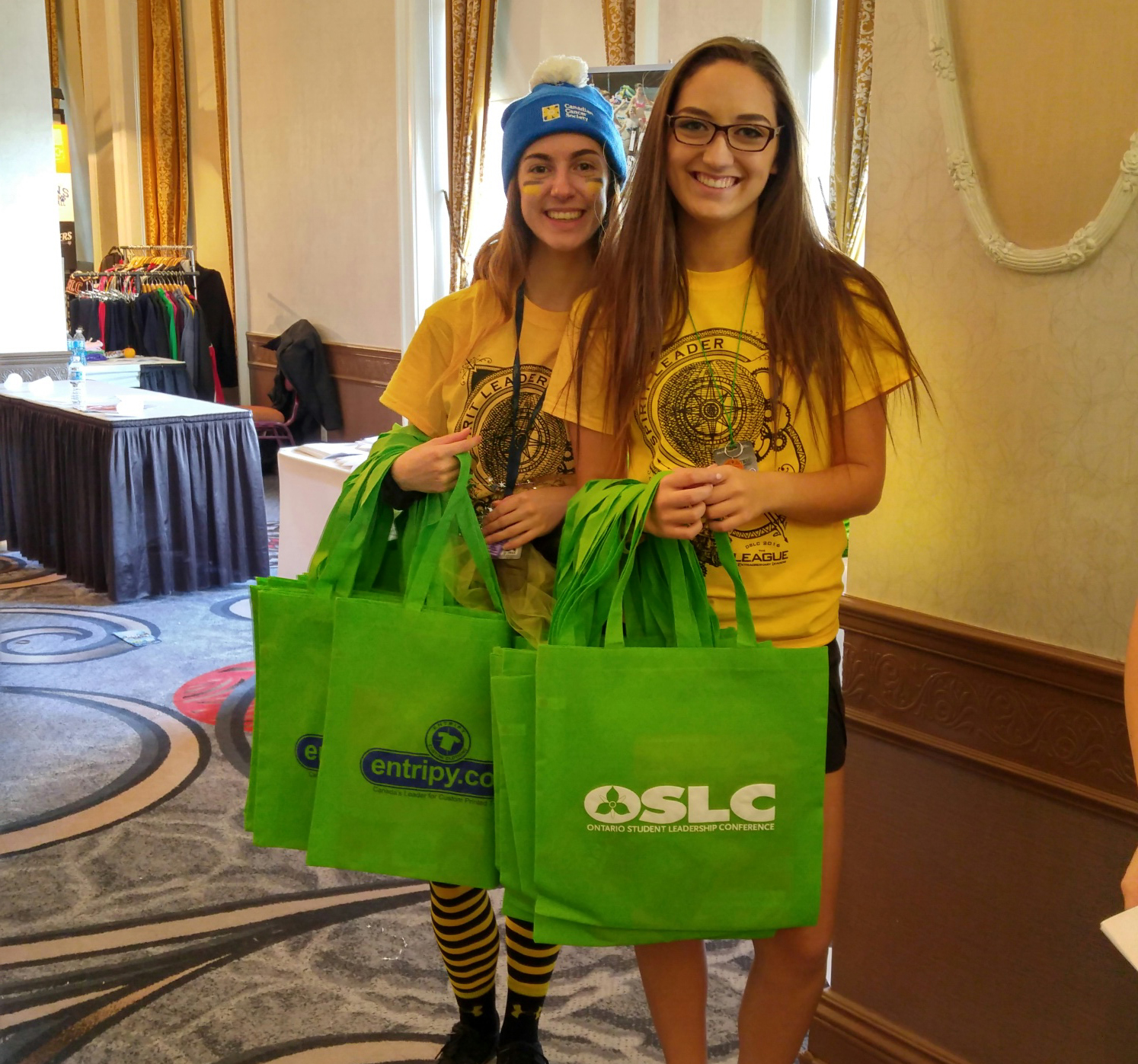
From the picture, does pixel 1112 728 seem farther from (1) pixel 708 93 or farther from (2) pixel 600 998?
(2) pixel 600 998

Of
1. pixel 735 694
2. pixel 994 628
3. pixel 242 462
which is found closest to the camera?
pixel 735 694

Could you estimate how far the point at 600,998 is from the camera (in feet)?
7.16

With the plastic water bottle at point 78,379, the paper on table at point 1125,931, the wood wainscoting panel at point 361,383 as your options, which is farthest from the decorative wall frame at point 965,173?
the wood wainscoting panel at point 361,383

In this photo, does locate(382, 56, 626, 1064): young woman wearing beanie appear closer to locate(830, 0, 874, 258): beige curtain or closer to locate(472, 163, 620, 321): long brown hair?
locate(472, 163, 620, 321): long brown hair

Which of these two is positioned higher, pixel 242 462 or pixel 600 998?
pixel 242 462

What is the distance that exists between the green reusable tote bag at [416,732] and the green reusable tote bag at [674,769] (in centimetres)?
15

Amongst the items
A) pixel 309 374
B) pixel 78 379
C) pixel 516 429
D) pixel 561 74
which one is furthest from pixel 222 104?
pixel 516 429

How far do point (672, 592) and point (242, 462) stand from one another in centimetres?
414

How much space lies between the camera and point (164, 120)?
8898mm

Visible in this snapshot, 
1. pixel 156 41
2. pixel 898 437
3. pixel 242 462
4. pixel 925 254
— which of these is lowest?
pixel 242 462

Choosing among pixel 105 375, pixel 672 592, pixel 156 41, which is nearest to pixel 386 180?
pixel 105 375

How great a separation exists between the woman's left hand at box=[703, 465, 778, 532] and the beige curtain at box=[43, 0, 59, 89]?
10779 mm

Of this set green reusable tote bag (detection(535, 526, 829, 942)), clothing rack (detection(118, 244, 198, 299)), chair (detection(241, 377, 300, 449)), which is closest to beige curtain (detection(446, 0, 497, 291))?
chair (detection(241, 377, 300, 449))

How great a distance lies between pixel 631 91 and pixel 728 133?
311cm
